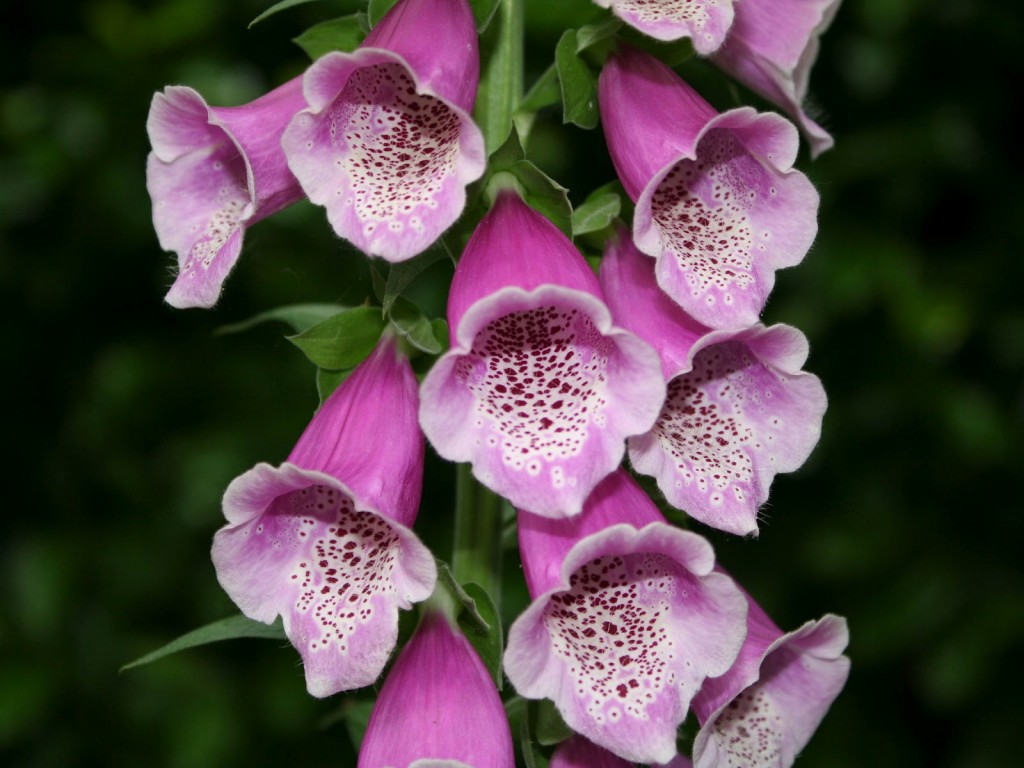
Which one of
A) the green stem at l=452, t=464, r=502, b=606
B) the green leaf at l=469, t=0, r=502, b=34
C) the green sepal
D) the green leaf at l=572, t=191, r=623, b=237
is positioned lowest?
the green stem at l=452, t=464, r=502, b=606

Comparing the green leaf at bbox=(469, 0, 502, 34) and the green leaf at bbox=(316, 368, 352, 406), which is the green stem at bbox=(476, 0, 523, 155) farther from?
the green leaf at bbox=(316, 368, 352, 406)

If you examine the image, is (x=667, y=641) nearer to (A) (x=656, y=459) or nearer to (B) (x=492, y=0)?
(A) (x=656, y=459)

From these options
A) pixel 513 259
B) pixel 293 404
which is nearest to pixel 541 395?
pixel 513 259

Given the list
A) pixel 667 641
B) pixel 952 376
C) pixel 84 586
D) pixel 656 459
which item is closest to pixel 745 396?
pixel 656 459

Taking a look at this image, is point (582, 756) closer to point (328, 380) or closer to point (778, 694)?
point (778, 694)

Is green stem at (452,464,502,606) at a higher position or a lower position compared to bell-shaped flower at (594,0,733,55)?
lower

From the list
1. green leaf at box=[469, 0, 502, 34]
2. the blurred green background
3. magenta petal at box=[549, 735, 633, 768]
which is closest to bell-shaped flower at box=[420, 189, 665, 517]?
green leaf at box=[469, 0, 502, 34]
